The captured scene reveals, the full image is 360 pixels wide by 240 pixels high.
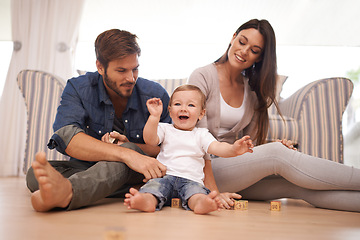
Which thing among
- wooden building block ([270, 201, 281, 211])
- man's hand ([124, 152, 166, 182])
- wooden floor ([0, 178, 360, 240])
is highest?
man's hand ([124, 152, 166, 182])

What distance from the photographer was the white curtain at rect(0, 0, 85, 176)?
148 inches

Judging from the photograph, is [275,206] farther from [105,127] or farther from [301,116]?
[301,116]

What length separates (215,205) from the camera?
1.31m

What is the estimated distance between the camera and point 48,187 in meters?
1.12

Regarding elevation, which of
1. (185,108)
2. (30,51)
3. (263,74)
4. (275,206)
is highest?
(30,51)

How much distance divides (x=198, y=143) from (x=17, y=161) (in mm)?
2749

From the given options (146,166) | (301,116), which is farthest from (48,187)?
(301,116)

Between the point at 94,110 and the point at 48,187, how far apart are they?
2.28ft

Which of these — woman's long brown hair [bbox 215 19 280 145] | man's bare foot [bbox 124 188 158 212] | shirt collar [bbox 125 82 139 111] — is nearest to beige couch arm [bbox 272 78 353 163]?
woman's long brown hair [bbox 215 19 280 145]

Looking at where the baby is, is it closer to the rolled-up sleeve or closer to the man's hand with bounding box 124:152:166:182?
the man's hand with bounding box 124:152:166:182

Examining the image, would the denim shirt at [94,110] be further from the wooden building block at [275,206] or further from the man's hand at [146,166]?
the wooden building block at [275,206]

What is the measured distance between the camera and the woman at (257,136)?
1635 millimetres
